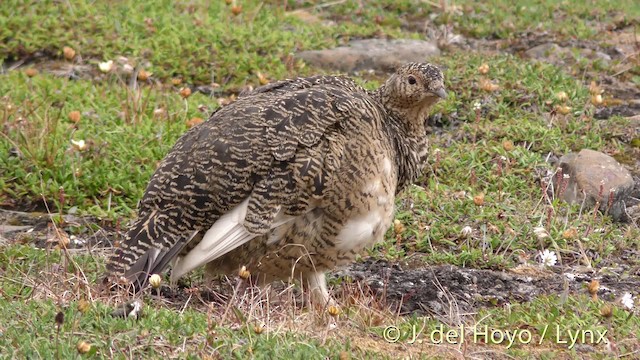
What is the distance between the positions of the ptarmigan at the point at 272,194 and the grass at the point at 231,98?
0.22 meters

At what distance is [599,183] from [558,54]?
9.14ft

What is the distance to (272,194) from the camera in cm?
526

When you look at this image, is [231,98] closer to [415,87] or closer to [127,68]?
[127,68]

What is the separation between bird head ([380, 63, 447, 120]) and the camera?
592cm

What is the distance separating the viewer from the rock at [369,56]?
30.0ft

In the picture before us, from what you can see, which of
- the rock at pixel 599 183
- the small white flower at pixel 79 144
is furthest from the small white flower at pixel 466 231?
the small white flower at pixel 79 144

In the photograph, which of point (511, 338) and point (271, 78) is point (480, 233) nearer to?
point (511, 338)

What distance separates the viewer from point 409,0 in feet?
35.8

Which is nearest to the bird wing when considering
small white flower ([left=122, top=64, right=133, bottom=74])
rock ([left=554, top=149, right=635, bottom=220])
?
rock ([left=554, top=149, right=635, bottom=220])

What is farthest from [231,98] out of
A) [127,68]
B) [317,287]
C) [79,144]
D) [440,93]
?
[317,287]

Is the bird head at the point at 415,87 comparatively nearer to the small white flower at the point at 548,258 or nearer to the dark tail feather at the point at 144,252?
the small white flower at the point at 548,258

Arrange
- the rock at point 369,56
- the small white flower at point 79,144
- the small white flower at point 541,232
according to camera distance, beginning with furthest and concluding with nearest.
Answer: the rock at point 369,56, the small white flower at point 79,144, the small white flower at point 541,232

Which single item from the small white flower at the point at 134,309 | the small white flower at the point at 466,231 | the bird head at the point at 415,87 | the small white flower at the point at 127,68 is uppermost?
the bird head at the point at 415,87

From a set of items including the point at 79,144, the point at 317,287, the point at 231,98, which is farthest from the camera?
the point at 231,98
